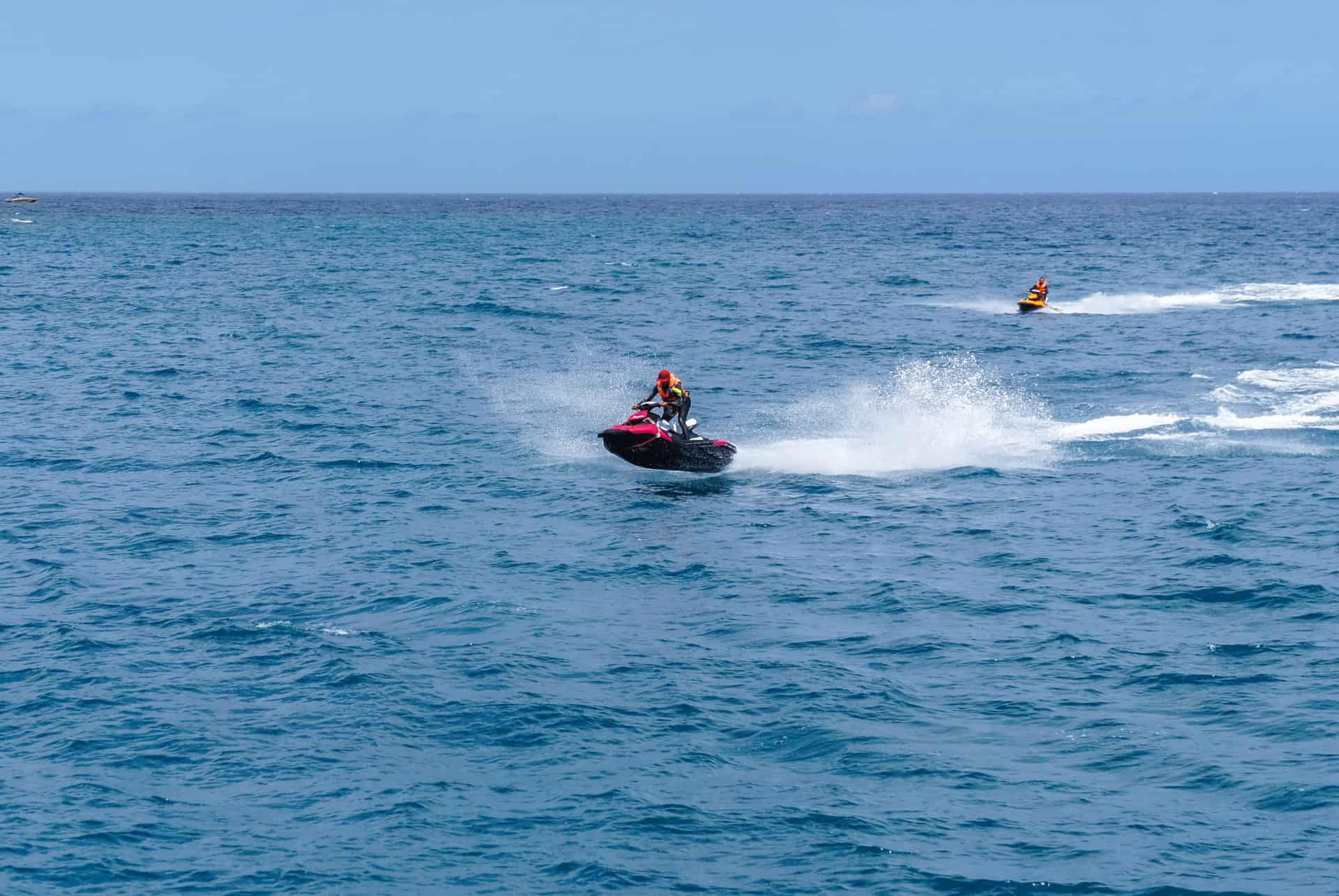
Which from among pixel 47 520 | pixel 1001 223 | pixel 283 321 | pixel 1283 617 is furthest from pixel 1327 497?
pixel 1001 223

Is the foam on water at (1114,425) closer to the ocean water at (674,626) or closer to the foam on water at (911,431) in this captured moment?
the ocean water at (674,626)

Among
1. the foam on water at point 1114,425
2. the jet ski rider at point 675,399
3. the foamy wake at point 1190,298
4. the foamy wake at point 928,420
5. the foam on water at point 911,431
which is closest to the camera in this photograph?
the jet ski rider at point 675,399

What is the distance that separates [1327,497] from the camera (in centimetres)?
→ 3070

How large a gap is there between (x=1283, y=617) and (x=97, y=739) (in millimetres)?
18847

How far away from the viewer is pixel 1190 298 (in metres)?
75.2

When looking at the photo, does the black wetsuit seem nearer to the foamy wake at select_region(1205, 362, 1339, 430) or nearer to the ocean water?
the ocean water

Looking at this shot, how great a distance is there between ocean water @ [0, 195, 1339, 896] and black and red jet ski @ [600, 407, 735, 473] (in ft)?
1.76

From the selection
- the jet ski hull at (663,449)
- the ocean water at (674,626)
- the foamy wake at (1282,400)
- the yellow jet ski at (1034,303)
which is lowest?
the ocean water at (674,626)

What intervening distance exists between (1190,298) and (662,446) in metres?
52.6

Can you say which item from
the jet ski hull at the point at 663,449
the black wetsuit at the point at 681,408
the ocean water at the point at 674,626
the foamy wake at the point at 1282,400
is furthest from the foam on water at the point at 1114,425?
the black wetsuit at the point at 681,408

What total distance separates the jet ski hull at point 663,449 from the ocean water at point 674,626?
0.51 m

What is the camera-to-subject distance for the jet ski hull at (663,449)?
32.3m

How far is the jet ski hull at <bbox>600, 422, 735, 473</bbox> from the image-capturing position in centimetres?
3231

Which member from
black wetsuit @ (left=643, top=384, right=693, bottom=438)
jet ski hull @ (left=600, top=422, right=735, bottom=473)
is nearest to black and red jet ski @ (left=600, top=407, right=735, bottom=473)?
jet ski hull @ (left=600, top=422, right=735, bottom=473)
